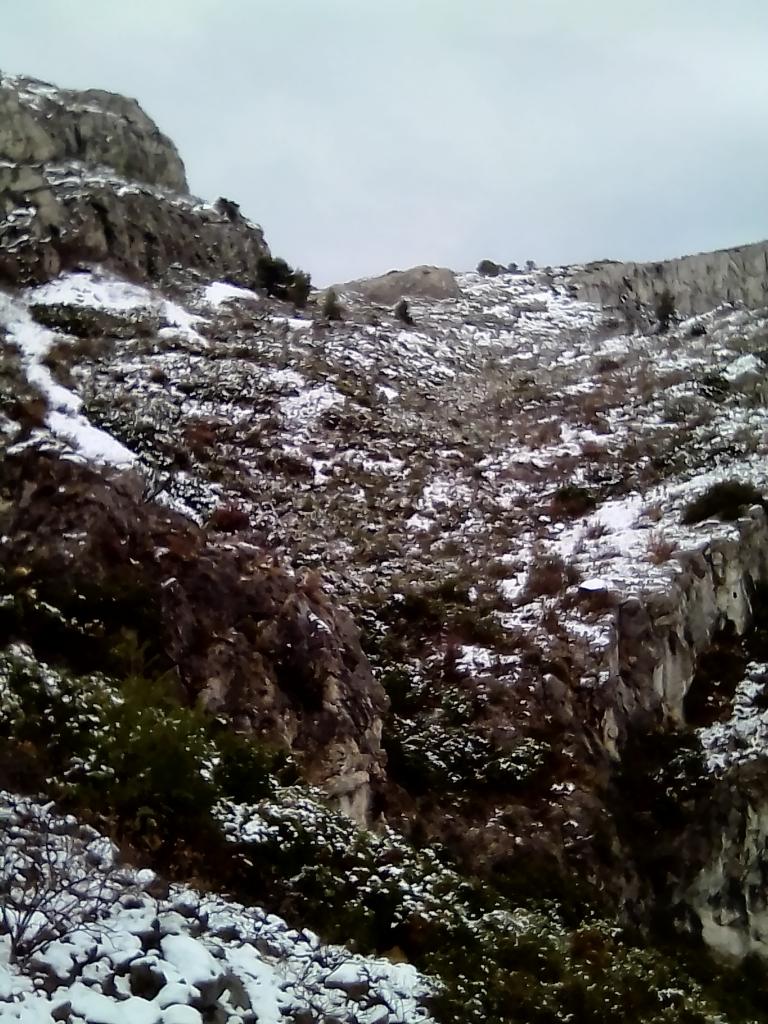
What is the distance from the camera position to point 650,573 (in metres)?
14.8

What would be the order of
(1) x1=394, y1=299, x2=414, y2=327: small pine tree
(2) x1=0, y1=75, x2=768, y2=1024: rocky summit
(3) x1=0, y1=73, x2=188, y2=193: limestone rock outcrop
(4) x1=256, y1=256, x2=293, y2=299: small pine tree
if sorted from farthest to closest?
1. (1) x1=394, y1=299, x2=414, y2=327: small pine tree
2. (4) x1=256, y1=256, x2=293, y2=299: small pine tree
3. (3) x1=0, y1=73, x2=188, y2=193: limestone rock outcrop
4. (2) x1=0, y1=75, x2=768, y2=1024: rocky summit

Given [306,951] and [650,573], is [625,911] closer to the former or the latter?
[306,951]

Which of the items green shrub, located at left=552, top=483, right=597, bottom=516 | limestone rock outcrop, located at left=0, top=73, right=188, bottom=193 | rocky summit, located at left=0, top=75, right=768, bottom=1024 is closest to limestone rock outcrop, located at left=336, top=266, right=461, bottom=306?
limestone rock outcrop, located at left=0, top=73, right=188, bottom=193

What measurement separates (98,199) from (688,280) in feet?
108

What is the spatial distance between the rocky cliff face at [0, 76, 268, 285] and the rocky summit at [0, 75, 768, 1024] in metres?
0.21

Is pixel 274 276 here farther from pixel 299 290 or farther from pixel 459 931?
pixel 459 931

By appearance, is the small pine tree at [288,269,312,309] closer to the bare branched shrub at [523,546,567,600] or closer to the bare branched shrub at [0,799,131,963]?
the bare branched shrub at [523,546,567,600]

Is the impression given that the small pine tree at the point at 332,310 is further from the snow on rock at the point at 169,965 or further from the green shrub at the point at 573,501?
the snow on rock at the point at 169,965

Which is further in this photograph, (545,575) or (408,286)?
(408,286)

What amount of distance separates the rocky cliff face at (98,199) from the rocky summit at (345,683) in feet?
0.68

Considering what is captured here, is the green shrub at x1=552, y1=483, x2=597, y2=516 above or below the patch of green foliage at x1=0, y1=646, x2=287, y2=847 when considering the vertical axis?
above

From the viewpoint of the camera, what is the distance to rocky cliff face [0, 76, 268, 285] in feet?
71.5

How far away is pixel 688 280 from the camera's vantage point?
4472 centimetres

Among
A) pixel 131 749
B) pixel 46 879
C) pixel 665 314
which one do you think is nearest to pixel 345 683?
pixel 131 749
